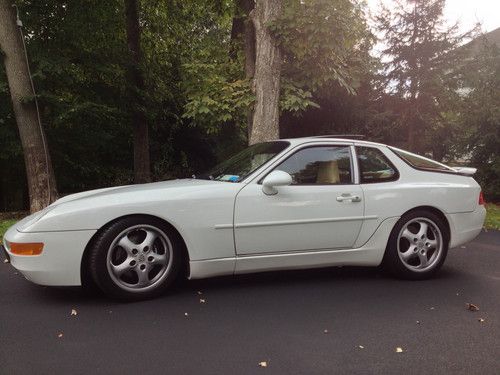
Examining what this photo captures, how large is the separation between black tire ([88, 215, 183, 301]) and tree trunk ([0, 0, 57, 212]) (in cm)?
610

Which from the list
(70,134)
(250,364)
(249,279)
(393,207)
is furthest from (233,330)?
(70,134)

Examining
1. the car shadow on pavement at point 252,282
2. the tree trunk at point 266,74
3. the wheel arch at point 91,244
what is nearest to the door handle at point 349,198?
the car shadow on pavement at point 252,282

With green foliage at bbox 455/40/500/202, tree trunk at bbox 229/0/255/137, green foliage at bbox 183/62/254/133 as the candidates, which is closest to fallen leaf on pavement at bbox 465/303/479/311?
green foliage at bbox 183/62/254/133

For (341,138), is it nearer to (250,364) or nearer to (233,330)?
(233,330)

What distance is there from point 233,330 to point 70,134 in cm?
1154

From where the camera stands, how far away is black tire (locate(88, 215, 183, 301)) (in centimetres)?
371

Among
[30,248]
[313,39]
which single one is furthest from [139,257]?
[313,39]

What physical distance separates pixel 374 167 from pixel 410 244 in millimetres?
854

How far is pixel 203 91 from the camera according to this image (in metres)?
10.9

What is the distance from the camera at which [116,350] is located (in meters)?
2.91

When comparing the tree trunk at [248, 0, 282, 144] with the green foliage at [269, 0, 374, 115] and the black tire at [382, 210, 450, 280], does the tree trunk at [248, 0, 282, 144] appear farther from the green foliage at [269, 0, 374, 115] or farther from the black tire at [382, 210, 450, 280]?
the black tire at [382, 210, 450, 280]

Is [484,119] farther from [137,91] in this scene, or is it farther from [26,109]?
[26,109]

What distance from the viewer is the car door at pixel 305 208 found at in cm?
406

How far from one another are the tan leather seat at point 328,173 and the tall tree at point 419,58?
13073mm
